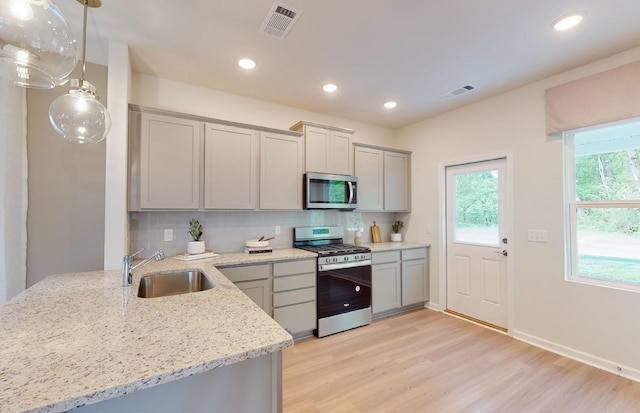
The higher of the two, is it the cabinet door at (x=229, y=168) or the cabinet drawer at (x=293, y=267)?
the cabinet door at (x=229, y=168)

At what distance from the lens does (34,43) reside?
1.07 metres

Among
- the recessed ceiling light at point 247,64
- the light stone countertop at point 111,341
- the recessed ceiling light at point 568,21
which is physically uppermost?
the recessed ceiling light at point 247,64

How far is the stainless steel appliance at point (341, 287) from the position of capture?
3043 millimetres

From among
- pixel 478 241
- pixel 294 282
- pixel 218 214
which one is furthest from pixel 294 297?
pixel 478 241

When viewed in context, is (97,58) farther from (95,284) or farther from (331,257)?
(331,257)

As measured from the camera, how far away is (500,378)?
7.49 feet

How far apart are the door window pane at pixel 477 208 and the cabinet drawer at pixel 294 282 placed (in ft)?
7.05

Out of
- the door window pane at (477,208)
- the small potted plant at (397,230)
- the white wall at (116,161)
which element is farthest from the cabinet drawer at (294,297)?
the door window pane at (477,208)

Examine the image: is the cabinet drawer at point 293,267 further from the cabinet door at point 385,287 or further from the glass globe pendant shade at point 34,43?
the glass globe pendant shade at point 34,43

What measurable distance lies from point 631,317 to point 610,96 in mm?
1879

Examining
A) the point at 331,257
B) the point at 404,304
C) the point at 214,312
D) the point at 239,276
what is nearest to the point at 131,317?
the point at 214,312

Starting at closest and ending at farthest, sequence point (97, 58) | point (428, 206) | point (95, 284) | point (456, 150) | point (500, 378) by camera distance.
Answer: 1. point (95, 284)
2. point (500, 378)
3. point (97, 58)
4. point (456, 150)
5. point (428, 206)

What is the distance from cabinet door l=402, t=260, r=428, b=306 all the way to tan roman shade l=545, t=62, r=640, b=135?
2.16 m

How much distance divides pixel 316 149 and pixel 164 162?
168 centimetres
